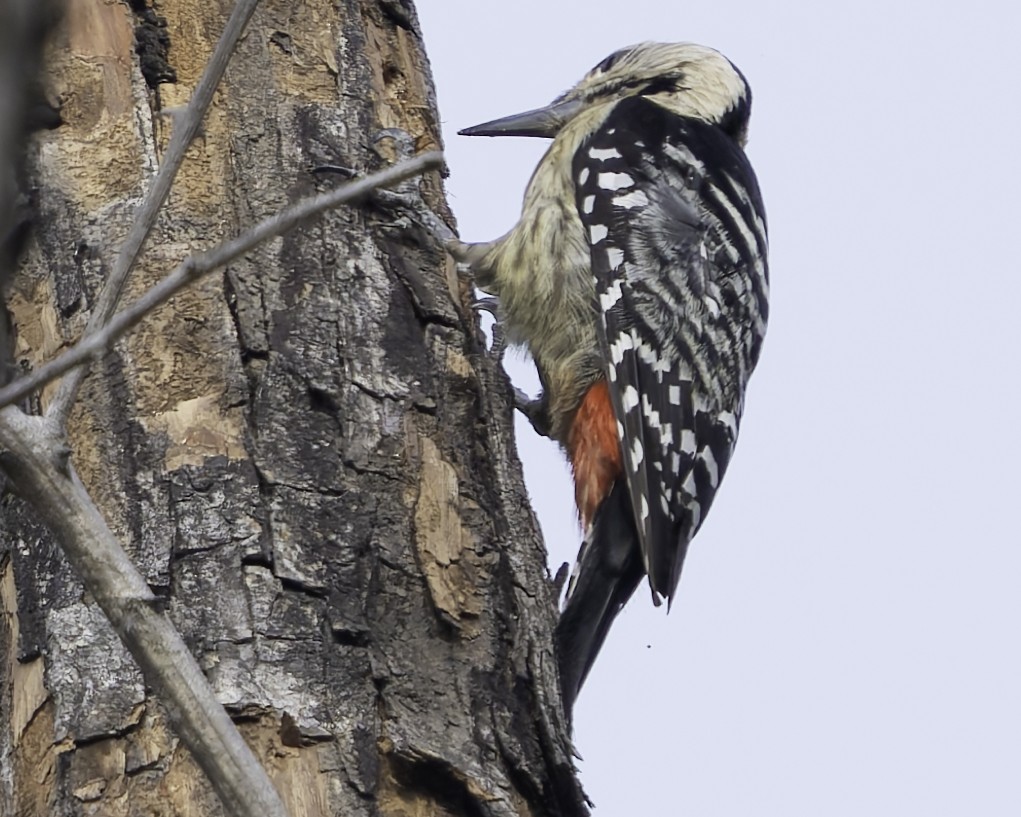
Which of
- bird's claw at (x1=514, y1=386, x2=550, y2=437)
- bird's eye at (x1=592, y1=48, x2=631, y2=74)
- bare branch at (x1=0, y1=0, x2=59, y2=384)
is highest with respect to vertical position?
bird's eye at (x1=592, y1=48, x2=631, y2=74)

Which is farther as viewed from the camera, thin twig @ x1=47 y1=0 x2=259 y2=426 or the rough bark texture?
the rough bark texture

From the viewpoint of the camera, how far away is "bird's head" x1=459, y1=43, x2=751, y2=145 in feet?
14.2

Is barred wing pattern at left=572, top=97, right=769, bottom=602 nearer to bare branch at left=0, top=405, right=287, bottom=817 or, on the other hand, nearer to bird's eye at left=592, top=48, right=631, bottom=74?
bird's eye at left=592, top=48, right=631, bottom=74

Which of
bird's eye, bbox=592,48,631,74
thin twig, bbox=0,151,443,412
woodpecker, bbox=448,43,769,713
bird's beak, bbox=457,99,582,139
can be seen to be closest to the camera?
thin twig, bbox=0,151,443,412

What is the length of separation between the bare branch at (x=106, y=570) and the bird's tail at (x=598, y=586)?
3.97 feet

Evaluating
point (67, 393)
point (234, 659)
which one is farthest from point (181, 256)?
point (67, 393)

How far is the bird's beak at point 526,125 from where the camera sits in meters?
4.30

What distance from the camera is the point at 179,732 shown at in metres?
1.39

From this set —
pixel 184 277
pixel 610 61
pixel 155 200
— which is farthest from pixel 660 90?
pixel 184 277

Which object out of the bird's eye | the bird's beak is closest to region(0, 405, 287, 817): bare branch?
the bird's beak

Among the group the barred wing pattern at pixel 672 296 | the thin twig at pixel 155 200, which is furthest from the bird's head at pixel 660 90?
the thin twig at pixel 155 200

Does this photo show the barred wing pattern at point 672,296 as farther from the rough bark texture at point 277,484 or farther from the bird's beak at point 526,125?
the rough bark texture at point 277,484

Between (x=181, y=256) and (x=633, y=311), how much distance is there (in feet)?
4.19

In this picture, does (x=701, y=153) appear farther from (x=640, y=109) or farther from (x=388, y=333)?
(x=388, y=333)
